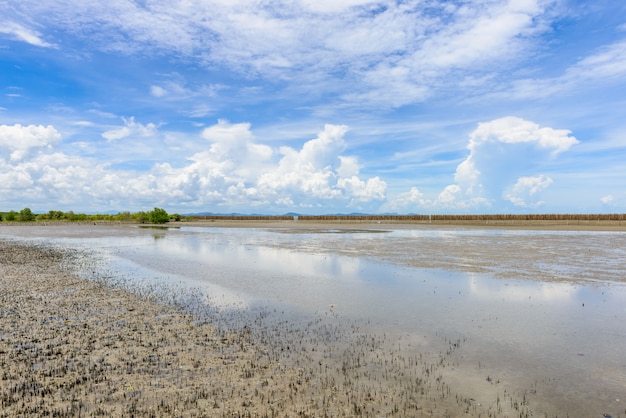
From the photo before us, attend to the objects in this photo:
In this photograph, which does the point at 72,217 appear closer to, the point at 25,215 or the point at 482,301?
the point at 25,215

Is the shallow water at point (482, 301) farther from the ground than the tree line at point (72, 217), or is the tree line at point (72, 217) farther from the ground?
the tree line at point (72, 217)

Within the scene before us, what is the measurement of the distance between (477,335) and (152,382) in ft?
27.4

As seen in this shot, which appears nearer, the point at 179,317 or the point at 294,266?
the point at 179,317

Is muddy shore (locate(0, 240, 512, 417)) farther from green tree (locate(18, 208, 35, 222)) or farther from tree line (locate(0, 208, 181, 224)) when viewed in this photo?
green tree (locate(18, 208, 35, 222))

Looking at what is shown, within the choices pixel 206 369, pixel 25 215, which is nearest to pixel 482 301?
pixel 206 369

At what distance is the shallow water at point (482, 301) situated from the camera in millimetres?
8250

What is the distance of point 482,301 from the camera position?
15156 millimetres

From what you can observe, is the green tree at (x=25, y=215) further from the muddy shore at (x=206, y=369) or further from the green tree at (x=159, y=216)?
the muddy shore at (x=206, y=369)

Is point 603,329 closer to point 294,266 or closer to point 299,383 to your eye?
point 299,383

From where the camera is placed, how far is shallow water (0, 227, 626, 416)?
8.25 meters

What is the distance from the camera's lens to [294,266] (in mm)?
24875

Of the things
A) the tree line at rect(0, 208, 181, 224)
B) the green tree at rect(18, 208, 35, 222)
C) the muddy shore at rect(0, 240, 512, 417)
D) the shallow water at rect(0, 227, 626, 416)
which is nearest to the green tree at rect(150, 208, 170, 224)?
the tree line at rect(0, 208, 181, 224)

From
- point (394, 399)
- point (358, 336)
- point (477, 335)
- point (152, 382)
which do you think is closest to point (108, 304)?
point (152, 382)

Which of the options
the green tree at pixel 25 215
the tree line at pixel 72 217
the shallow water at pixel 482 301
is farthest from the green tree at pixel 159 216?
the shallow water at pixel 482 301
